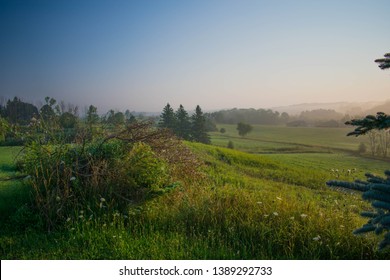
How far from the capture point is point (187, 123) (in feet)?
45.2

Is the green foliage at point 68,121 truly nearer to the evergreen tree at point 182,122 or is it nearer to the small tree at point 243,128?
the evergreen tree at point 182,122

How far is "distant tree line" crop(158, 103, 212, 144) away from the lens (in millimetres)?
10977

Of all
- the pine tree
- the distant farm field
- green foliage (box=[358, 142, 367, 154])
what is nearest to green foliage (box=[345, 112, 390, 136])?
the pine tree

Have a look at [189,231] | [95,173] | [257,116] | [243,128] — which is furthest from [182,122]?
[189,231]

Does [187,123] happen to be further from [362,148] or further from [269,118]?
[362,148]

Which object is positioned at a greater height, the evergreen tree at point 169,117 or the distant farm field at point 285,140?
the evergreen tree at point 169,117

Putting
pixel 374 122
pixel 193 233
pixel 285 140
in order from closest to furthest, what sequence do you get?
pixel 374 122 < pixel 193 233 < pixel 285 140

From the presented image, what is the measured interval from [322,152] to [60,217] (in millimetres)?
19098

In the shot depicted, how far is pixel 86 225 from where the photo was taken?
16.9 feet

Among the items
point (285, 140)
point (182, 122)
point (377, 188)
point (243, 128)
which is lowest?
point (285, 140)

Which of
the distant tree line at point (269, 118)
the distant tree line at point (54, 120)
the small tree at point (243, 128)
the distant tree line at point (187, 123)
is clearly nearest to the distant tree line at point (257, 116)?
the distant tree line at point (269, 118)

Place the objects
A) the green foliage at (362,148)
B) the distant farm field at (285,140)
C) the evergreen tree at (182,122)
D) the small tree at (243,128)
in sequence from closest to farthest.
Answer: the evergreen tree at (182,122)
the small tree at (243,128)
the distant farm field at (285,140)
the green foliage at (362,148)

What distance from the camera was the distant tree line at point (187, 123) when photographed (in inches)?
432

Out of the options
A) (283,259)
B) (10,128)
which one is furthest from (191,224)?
(10,128)
